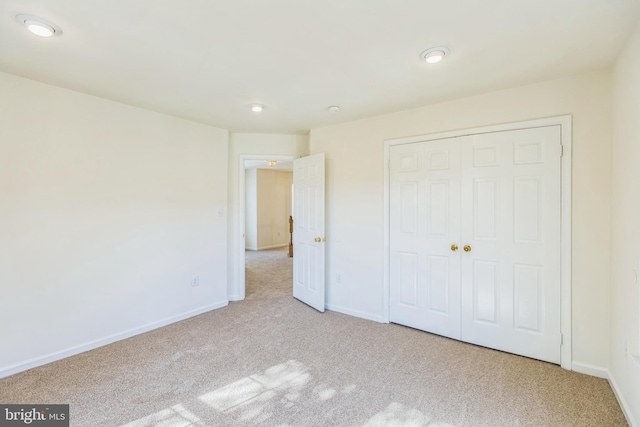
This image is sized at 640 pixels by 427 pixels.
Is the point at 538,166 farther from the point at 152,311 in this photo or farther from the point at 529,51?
the point at 152,311

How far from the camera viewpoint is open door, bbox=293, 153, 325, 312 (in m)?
3.82

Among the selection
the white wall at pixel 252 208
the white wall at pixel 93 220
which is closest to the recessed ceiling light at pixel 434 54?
the white wall at pixel 93 220

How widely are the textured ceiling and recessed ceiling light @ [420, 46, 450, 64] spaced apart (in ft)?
0.16

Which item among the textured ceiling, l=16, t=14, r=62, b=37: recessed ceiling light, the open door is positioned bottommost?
the open door

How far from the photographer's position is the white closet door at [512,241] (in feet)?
8.30

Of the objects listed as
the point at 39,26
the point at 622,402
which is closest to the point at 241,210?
the point at 39,26

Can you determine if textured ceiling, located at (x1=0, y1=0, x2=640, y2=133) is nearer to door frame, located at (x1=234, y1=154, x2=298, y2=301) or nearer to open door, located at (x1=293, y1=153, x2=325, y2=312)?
open door, located at (x1=293, y1=153, x2=325, y2=312)

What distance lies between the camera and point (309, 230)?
4.04 meters

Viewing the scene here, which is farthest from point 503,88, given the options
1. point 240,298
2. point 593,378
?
point 240,298

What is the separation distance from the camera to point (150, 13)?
1.64 m

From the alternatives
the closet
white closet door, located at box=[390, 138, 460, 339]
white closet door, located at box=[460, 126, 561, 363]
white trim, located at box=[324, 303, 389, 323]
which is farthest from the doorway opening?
white closet door, located at box=[460, 126, 561, 363]

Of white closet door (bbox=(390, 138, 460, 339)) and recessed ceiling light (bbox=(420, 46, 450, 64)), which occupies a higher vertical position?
recessed ceiling light (bbox=(420, 46, 450, 64))

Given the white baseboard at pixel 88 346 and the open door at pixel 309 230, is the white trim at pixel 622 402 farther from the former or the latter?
the white baseboard at pixel 88 346

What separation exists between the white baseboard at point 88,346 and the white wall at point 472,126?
183 cm
